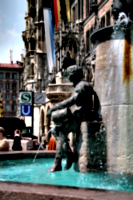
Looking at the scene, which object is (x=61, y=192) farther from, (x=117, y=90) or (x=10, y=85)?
(x=10, y=85)

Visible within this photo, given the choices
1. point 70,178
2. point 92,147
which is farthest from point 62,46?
point 70,178

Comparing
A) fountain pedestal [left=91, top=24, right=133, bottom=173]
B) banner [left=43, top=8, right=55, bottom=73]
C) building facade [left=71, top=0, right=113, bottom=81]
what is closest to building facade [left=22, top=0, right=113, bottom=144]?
building facade [left=71, top=0, right=113, bottom=81]

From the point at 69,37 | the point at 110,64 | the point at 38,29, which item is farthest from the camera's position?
the point at 38,29


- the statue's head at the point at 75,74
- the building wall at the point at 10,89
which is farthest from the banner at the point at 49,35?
the building wall at the point at 10,89

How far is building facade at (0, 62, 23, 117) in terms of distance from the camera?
352 ft

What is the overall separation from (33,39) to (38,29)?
290cm

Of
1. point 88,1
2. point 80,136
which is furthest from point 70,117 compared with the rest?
point 88,1

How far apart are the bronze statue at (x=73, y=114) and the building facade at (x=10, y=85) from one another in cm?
10061

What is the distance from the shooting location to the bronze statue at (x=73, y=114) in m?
6.24

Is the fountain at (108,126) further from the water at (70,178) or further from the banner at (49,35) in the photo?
the banner at (49,35)

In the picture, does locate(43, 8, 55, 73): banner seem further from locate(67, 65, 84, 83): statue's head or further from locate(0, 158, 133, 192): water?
locate(67, 65, 84, 83): statue's head

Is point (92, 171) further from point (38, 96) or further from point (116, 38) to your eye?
point (38, 96)

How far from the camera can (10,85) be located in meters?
111

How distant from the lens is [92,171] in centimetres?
615
